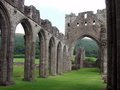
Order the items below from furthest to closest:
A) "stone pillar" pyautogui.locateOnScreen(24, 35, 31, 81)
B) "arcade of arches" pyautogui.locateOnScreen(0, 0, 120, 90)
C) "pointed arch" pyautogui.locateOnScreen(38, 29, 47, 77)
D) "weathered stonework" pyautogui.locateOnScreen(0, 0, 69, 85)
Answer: "pointed arch" pyautogui.locateOnScreen(38, 29, 47, 77)
"stone pillar" pyautogui.locateOnScreen(24, 35, 31, 81)
"weathered stonework" pyautogui.locateOnScreen(0, 0, 69, 85)
"arcade of arches" pyautogui.locateOnScreen(0, 0, 120, 90)

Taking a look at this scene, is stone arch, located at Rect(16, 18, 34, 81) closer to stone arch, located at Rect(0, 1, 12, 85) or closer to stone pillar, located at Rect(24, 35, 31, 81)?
stone pillar, located at Rect(24, 35, 31, 81)

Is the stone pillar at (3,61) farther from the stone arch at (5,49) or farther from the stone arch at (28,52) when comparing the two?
the stone arch at (28,52)

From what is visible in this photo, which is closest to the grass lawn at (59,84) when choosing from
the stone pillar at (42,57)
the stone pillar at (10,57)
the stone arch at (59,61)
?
the stone pillar at (10,57)

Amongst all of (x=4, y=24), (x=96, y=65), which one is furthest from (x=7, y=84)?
(x=96, y=65)

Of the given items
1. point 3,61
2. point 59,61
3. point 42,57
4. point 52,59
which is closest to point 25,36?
point 42,57

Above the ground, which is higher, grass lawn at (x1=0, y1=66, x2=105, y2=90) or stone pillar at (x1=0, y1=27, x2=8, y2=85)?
stone pillar at (x1=0, y1=27, x2=8, y2=85)

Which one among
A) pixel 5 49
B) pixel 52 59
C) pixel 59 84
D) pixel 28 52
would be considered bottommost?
pixel 59 84

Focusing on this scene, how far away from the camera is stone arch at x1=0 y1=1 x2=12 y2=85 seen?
48.9 feet

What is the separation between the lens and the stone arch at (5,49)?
48.9 feet

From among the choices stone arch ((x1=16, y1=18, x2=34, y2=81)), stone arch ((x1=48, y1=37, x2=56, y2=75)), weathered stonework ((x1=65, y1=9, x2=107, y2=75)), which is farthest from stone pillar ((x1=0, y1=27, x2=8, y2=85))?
weathered stonework ((x1=65, y1=9, x2=107, y2=75))

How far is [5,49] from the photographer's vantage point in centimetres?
1527

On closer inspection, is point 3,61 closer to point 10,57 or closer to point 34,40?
point 10,57

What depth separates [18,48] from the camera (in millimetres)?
A: 66438

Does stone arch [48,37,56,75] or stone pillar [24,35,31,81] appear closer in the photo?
stone pillar [24,35,31,81]
